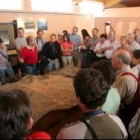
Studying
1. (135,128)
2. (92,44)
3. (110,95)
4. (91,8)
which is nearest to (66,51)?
(92,44)

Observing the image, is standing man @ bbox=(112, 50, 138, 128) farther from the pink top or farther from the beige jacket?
the pink top

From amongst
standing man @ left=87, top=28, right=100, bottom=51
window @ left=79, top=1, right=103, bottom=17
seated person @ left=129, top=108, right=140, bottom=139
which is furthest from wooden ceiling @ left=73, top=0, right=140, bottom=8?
seated person @ left=129, top=108, right=140, bottom=139

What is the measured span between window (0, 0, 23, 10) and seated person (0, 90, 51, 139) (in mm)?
5349

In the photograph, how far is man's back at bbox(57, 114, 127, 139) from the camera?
0.98m

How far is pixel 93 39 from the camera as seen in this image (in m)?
5.68

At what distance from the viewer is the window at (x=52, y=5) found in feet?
21.7

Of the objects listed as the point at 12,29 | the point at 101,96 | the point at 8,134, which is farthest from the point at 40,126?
the point at 12,29

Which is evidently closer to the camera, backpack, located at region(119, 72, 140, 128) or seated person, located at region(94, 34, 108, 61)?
backpack, located at region(119, 72, 140, 128)

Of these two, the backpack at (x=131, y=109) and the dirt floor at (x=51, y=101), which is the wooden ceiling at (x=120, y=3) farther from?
the backpack at (x=131, y=109)

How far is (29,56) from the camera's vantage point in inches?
176

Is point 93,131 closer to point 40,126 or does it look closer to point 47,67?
point 40,126

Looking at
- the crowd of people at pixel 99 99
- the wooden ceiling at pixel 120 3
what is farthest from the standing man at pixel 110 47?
the wooden ceiling at pixel 120 3

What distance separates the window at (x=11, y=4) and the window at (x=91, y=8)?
106 inches

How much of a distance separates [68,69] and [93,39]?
74.1 inches
